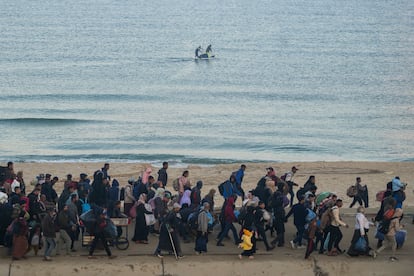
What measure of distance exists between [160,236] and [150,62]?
2521 inches

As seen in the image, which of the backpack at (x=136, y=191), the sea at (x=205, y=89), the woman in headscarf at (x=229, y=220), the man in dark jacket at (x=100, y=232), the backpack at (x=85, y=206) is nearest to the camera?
the man in dark jacket at (x=100, y=232)

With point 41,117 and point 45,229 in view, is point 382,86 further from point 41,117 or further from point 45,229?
point 45,229

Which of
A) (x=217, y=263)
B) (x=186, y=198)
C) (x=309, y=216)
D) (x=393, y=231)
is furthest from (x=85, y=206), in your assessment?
(x=393, y=231)

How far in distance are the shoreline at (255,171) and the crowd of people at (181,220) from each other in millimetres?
9714

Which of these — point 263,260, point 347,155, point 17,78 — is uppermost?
point 17,78

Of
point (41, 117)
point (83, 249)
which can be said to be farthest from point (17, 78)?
point (83, 249)

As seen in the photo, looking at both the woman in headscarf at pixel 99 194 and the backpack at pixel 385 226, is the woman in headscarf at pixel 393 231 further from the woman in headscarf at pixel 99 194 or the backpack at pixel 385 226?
the woman in headscarf at pixel 99 194

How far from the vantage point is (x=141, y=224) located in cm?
1877

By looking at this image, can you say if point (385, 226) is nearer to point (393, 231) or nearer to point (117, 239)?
point (393, 231)

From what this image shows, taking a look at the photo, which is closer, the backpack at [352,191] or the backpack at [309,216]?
the backpack at [309,216]

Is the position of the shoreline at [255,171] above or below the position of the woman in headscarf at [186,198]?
above

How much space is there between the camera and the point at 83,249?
18484 mm

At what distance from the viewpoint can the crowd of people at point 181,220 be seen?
17.9 metres

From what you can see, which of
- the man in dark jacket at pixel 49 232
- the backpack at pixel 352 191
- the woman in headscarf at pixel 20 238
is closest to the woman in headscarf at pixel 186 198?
the man in dark jacket at pixel 49 232
